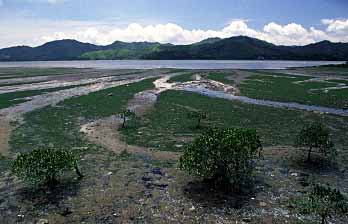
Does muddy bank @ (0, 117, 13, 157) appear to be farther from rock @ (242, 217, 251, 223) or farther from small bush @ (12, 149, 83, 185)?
rock @ (242, 217, 251, 223)

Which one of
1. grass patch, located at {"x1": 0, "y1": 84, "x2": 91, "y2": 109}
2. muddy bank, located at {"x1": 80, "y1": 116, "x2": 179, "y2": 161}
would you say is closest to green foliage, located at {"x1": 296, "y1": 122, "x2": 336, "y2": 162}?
muddy bank, located at {"x1": 80, "y1": 116, "x2": 179, "y2": 161}

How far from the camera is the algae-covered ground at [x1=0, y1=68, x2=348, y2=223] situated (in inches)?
642

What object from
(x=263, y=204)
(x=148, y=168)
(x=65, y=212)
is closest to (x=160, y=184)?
(x=148, y=168)

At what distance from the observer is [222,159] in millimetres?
18516

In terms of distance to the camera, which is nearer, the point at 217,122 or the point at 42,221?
the point at 42,221

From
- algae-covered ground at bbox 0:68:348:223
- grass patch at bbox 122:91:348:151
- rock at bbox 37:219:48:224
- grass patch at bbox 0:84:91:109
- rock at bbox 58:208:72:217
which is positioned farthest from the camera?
grass patch at bbox 0:84:91:109

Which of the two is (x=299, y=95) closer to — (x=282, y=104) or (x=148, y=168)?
(x=282, y=104)

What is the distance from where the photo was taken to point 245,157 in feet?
61.9

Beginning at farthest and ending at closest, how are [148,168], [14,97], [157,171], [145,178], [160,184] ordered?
[14,97] → [148,168] → [157,171] → [145,178] → [160,184]

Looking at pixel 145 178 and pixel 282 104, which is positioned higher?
pixel 145 178

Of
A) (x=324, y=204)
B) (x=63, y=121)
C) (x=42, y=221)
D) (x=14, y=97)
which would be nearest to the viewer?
(x=324, y=204)

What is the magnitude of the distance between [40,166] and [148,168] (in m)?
6.98

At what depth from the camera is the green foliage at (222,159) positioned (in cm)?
1848

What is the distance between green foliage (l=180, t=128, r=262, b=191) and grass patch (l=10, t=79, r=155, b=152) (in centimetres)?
1192
